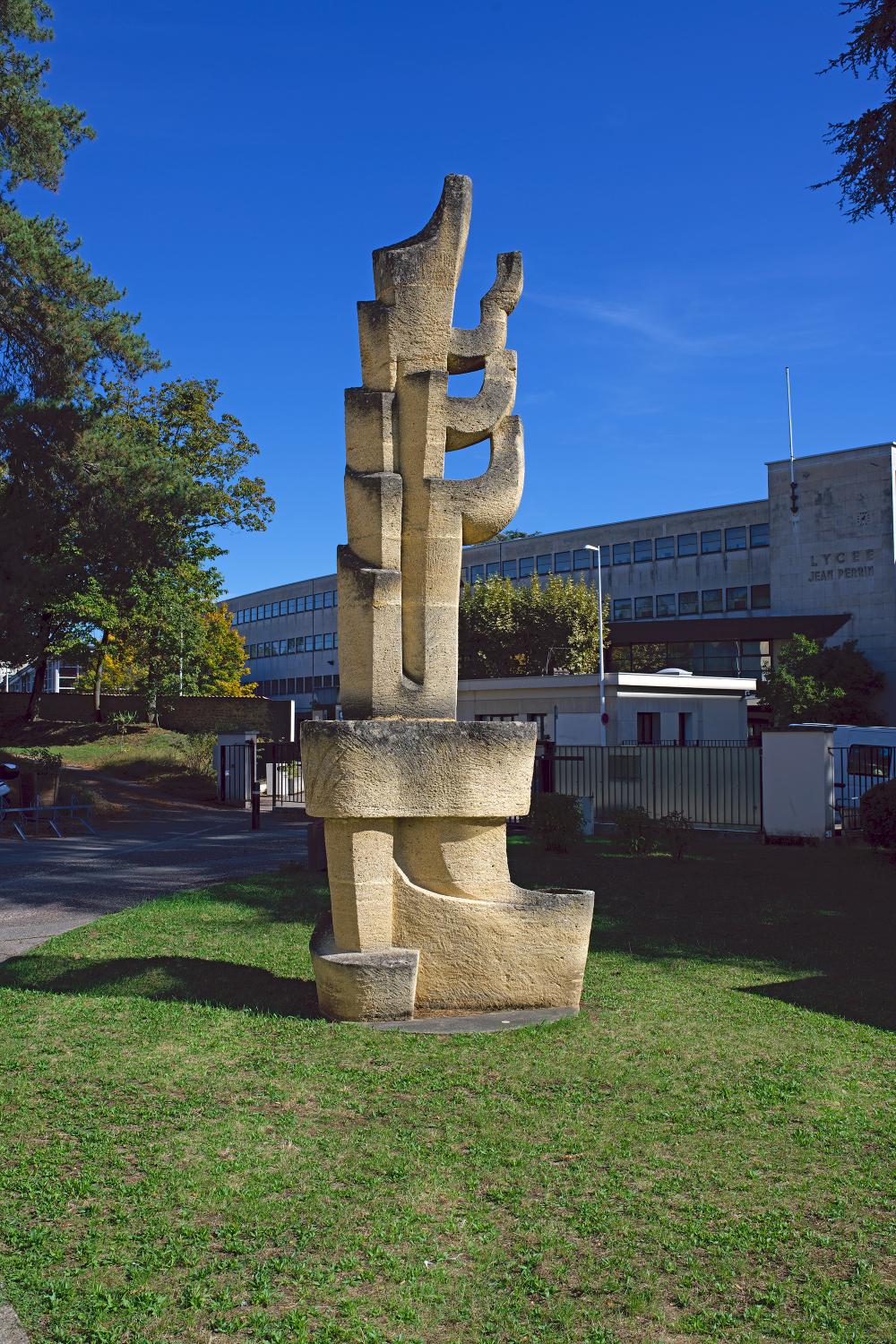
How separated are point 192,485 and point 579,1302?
24.4 metres

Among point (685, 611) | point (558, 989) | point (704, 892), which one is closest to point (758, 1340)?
point (558, 989)

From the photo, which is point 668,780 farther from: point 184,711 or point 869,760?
point 184,711

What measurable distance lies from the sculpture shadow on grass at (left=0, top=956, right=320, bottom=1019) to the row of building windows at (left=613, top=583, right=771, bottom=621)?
48946 mm

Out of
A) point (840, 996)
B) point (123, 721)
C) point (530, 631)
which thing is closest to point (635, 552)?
point (530, 631)

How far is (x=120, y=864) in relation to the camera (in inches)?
617

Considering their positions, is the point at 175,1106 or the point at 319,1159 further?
the point at 175,1106

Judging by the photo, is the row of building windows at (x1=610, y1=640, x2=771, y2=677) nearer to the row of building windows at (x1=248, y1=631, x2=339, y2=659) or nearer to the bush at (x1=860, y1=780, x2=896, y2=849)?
the row of building windows at (x1=248, y1=631, x2=339, y2=659)

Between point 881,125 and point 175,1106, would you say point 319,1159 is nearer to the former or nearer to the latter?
point 175,1106

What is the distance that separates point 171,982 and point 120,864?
8.30 metres

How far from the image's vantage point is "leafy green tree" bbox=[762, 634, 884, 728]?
38875mm

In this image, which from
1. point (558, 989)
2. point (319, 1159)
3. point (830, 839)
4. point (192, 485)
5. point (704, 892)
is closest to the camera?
point (319, 1159)

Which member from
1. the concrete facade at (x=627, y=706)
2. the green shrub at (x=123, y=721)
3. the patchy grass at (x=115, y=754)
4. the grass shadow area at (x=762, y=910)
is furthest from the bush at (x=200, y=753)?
the grass shadow area at (x=762, y=910)

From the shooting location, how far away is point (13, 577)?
76.0 ft

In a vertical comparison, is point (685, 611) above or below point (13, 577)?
above
